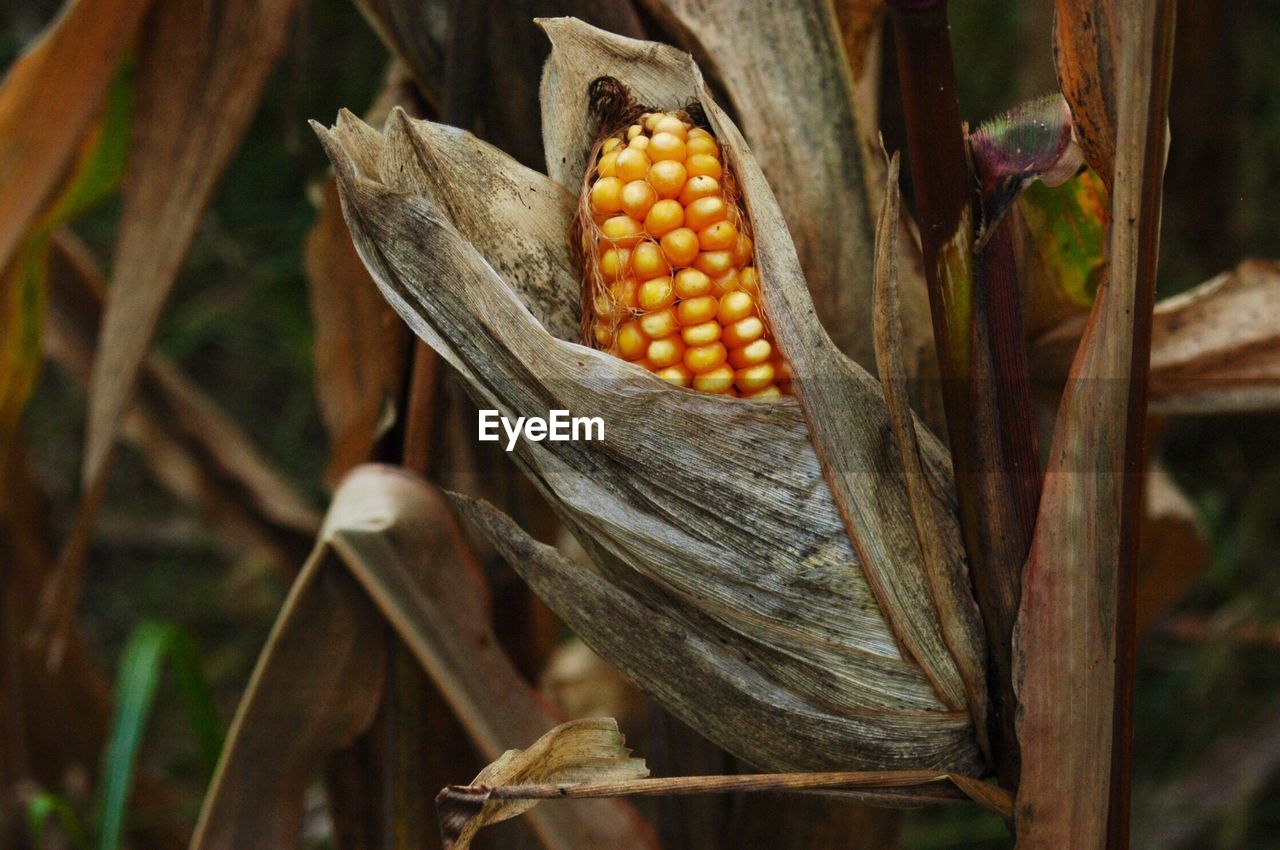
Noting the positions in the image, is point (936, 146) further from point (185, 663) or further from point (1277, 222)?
point (1277, 222)

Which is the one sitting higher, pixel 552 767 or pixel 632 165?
pixel 632 165

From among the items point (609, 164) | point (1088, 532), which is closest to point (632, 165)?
point (609, 164)

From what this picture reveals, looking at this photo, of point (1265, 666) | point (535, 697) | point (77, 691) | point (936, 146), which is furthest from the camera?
point (1265, 666)

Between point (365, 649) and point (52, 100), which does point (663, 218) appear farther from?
point (52, 100)

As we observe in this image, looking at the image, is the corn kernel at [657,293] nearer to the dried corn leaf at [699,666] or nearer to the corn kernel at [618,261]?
the corn kernel at [618,261]

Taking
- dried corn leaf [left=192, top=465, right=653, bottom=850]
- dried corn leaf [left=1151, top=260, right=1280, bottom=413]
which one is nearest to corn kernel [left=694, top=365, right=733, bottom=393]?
dried corn leaf [left=192, top=465, right=653, bottom=850]

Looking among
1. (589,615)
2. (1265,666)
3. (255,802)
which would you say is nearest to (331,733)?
(255,802)

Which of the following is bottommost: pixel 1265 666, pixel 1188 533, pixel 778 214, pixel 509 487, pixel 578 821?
pixel 1265 666

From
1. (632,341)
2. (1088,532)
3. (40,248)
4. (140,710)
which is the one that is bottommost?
(140,710)
